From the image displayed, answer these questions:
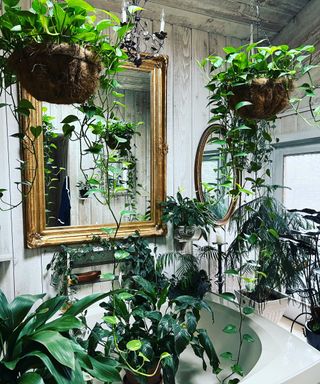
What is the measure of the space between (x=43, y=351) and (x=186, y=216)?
1.12 meters

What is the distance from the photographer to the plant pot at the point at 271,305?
183cm

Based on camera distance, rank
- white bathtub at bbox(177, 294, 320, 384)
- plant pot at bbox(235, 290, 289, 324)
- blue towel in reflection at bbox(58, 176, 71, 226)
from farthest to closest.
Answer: plant pot at bbox(235, 290, 289, 324) → blue towel in reflection at bbox(58, 176, 71, 226) → white bathtub at bbox(177, 294, 320, 384)

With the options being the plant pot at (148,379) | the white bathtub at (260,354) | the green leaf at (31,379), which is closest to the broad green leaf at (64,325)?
the green leaf at (31,379)

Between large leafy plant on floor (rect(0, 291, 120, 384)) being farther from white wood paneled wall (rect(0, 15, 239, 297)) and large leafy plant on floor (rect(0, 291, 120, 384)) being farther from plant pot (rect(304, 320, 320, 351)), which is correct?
plant pot (rect(304, 320, 320, 351))

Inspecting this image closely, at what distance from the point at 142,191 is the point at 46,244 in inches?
25.9

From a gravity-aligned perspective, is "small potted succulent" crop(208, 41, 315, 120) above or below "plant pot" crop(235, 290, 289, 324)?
above

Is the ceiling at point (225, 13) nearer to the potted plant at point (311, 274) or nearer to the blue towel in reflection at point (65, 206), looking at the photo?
the blue towel in reflection at point (65, 206)

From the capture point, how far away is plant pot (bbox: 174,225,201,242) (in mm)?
1925

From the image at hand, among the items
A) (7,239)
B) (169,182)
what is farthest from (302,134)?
(7,239)

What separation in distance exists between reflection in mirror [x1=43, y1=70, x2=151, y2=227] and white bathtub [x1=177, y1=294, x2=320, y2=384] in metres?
0.77

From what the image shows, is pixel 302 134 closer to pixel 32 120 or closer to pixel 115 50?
pixel 115 50

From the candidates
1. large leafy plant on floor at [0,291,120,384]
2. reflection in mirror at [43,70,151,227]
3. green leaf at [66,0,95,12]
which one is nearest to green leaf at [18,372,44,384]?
large leafy plant on floor at [0,291,120,384]

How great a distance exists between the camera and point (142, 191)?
1922mm

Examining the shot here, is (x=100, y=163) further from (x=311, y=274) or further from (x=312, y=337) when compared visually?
(x=312, y=337)
